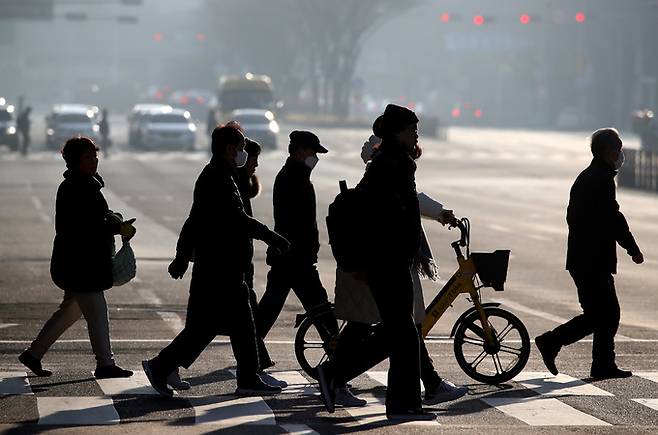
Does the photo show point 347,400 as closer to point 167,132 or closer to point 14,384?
point 14,384

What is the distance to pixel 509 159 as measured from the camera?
59719mm

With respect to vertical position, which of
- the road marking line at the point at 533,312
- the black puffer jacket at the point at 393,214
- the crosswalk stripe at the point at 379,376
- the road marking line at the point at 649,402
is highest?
the black puffer jacket at the point at 393,214

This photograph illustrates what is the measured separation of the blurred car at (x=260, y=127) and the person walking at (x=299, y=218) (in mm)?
50291

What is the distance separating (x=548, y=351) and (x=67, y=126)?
55.1 meters

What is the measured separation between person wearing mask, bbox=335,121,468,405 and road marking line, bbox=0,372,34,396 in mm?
2005

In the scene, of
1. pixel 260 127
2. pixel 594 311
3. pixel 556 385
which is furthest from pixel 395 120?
pixel 260 127

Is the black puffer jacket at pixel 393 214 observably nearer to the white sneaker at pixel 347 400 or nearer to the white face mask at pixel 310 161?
the white sneaker at pixel 347 400

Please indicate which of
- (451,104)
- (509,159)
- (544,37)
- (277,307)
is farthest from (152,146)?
(451,104)

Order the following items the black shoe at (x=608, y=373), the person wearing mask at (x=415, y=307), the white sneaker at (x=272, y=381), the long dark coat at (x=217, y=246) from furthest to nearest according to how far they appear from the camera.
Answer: the black shoe at (x=608, y=373), the white sneaker at (x=272, y=381), the long dark coat at (x=217, y=246), the person wearing mask at (x=415, y=307)

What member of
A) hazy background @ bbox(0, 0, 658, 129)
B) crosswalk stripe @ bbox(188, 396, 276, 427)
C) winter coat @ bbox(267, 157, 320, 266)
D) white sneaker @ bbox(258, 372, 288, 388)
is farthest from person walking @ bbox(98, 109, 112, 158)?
crosswalk stripe @ bbox(188, 396, 276, 427)

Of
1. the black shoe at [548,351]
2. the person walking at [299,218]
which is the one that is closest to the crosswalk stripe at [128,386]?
the person walking at [299,218]

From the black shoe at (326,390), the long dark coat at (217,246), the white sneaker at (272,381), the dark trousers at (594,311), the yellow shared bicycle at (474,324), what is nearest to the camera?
the black shoe at (326,390)

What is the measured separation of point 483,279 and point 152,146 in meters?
54.7

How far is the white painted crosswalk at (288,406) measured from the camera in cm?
1018
